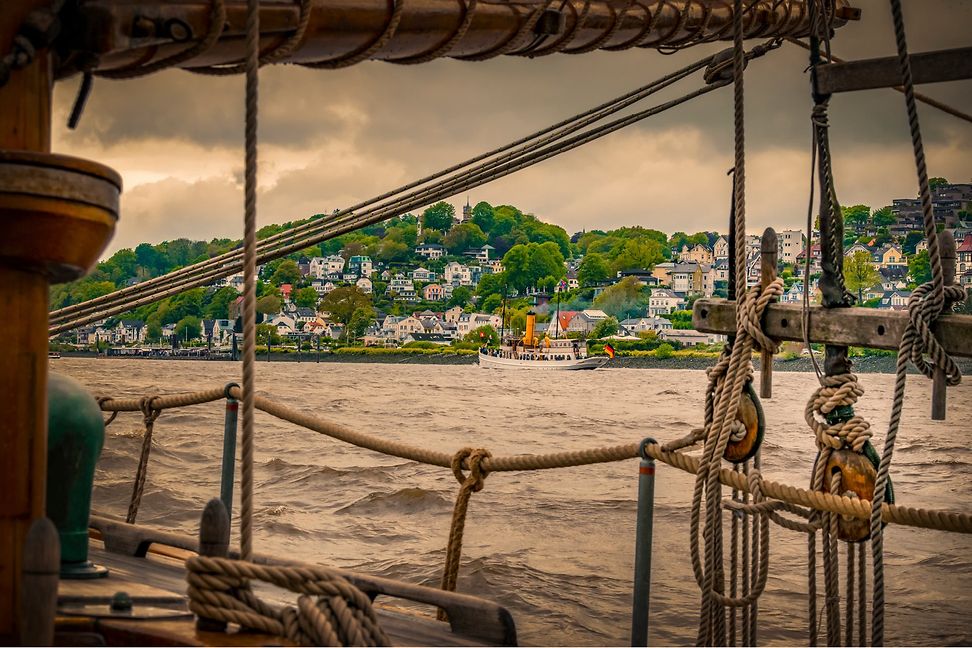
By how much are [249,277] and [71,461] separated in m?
0.83

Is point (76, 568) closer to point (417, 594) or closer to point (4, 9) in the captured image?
point (417, 594)

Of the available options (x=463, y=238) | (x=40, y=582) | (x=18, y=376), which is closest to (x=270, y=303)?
(x=463, y=238)

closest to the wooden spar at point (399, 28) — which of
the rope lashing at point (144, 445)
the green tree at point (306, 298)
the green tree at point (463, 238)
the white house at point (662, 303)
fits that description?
the rope lashing at point (144, 445)

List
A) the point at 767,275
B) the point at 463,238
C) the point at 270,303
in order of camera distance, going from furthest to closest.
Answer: the point at 463,238 → the point at 270,303 → the point at 767,275

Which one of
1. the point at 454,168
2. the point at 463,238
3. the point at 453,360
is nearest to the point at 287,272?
the point at 453,360

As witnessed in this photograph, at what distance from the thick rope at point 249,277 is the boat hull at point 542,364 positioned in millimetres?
76689

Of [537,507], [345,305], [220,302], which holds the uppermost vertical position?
[345,305]

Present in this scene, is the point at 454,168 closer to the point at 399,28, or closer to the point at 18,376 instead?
the point at 399,28

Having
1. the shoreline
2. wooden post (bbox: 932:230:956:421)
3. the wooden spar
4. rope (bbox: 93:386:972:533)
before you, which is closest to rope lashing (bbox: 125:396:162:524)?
rope (bbox: 93:386:972:533)

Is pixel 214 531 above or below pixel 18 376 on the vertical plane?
below

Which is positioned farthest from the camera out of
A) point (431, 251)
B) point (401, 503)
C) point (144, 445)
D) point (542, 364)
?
point (431, 251)

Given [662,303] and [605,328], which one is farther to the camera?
[605,328]

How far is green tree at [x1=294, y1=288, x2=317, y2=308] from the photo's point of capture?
88938 millimetres

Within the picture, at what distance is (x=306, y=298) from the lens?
89.9m
